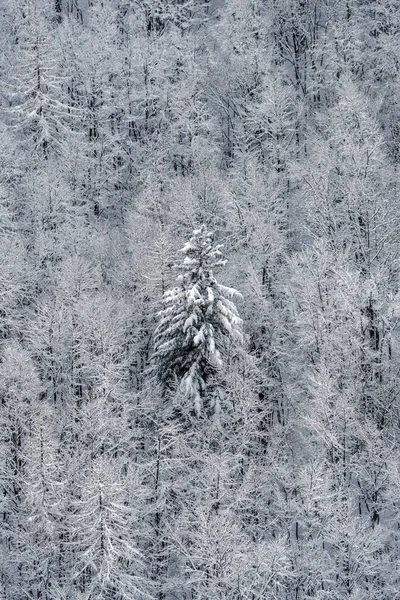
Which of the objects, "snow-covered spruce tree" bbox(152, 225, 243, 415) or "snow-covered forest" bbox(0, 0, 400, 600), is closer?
"snow-covered spruce tree" bbox(152, 225, 243, 415)

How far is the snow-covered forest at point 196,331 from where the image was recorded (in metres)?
35.3

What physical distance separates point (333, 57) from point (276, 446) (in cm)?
3415

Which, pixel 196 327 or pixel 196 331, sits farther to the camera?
pixel 196 327

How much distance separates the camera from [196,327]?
1366 inches

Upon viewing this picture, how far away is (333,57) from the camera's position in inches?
2370

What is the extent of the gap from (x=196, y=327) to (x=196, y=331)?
0.38m

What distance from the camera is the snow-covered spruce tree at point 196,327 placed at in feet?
113

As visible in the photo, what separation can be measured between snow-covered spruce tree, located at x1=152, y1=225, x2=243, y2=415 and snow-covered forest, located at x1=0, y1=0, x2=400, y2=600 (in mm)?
103

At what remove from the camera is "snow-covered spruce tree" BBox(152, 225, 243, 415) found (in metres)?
34.4

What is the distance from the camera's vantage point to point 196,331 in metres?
34.3

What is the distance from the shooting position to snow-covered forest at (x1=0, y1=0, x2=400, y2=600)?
35.3m

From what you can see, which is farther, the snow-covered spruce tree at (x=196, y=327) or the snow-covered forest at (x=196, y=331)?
the snow-covered forest at (x=196, y=331)

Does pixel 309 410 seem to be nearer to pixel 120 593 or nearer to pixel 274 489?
pixel 274 489

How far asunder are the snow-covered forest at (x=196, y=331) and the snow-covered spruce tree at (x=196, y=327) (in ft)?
0.34
